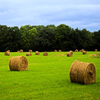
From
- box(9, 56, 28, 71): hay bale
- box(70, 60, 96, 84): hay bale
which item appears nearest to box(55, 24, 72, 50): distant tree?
box(9, 56, 28, 71): hay bale

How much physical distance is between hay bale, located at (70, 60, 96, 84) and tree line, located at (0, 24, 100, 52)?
78.5 metres

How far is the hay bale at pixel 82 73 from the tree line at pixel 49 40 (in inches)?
3092

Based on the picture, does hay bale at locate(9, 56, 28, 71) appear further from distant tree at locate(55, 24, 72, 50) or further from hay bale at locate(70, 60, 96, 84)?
distant tree at locate(55, 24, 72, 50)

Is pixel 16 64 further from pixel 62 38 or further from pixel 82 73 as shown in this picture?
pixel 62 38

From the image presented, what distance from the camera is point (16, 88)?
1223 centimetres

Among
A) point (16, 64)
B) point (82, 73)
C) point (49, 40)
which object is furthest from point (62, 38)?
point (82, 73)

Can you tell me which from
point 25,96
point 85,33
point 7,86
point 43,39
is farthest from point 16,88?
point 85,33

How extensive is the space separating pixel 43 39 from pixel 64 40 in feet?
30.2

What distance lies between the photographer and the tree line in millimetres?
94812

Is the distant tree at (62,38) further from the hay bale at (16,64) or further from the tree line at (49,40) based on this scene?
the hay bale at (16,64)

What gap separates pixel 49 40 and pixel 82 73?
84.1 metres

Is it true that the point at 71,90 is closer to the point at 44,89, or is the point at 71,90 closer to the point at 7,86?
the point at 44,89

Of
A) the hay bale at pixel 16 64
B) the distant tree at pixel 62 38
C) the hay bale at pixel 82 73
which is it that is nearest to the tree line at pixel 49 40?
the distant tree at pixel 62 38

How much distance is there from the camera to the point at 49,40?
97.2 meters
